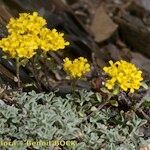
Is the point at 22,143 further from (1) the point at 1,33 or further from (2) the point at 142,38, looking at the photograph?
(2) the point at 142,38

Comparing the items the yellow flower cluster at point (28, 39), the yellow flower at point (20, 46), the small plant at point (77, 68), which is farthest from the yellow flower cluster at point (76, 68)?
the yellow flower at point (20, 46)

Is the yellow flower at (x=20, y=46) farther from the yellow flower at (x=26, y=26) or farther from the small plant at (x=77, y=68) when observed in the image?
the small plant at (x=77, y=68)

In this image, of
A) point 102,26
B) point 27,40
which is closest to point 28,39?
point 27,40

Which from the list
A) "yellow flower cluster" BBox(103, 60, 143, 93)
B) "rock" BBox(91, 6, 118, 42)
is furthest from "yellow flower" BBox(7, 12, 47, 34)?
"rock" BBox(91, 6, 118, 42)

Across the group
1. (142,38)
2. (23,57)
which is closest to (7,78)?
(23,57)

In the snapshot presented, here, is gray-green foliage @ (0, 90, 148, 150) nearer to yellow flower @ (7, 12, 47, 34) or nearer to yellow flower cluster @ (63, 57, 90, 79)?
yellow flower cluster @ (63, 57, 90, 79)
